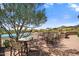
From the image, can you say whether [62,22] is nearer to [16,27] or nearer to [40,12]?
[40,12]

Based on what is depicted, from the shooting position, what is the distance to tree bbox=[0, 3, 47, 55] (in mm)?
1988

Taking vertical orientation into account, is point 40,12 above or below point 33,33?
above

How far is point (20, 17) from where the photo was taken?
78.7 inches

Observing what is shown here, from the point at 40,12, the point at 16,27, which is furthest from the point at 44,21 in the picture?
the point at 16,27

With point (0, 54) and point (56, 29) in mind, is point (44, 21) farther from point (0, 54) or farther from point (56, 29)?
point (0, 54)

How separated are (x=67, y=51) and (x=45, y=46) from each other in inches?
6.2

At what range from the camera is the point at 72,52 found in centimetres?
197

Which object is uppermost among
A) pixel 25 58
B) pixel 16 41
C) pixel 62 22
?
pixel 62 22

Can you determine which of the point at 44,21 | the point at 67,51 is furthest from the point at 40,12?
the point at 67,51

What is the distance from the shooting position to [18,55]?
1.99 metres

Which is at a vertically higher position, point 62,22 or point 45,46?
point 62,22

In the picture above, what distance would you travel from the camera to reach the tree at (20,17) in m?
1.99

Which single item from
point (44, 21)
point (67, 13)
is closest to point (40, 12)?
point (44, 21)

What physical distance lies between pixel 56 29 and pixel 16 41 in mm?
296
